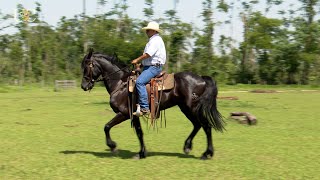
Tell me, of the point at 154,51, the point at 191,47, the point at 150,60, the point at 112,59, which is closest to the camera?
the point at 154,51

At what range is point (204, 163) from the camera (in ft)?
26.5

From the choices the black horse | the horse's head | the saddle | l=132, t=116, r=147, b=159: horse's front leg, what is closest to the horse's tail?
the black horse

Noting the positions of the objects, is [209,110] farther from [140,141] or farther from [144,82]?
[140,141]

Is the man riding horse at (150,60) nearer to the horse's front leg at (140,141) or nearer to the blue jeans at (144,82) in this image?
the blue jeans at (144,82)

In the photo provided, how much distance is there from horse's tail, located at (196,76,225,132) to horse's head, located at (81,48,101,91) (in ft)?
7.85

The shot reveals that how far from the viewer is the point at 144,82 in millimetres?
8445

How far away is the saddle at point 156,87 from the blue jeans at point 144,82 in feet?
0.50

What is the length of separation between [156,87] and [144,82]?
0.33 metres

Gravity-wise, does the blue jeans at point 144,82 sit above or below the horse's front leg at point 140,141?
above

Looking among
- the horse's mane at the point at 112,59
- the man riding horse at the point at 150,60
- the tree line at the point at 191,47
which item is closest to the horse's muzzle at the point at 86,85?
the horse's mane at the point at 112,59

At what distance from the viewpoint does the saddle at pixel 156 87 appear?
28.3 ft

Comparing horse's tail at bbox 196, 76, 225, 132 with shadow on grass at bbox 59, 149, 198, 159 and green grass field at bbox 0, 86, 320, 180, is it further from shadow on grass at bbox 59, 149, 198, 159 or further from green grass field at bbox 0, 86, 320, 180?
shadow on grass at bbox 59, 149, 198, 159

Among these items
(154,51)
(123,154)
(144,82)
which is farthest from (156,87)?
(123,154)

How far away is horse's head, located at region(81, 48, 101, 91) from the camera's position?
9.02 meters
